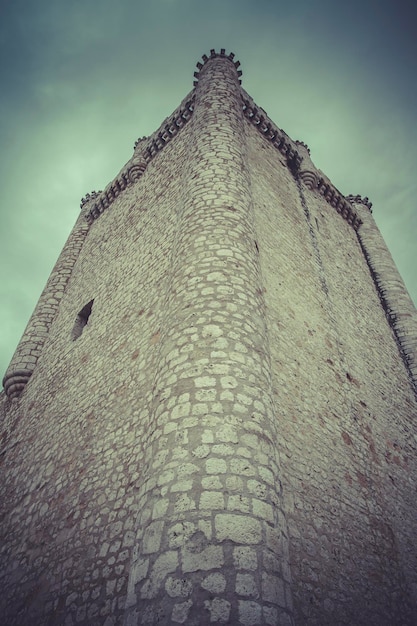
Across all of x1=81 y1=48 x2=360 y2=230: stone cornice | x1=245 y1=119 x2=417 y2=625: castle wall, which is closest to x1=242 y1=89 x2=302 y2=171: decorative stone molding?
x1=81 y1=48 x2=360 y2=230: stone cornice

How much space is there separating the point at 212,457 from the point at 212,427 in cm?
26

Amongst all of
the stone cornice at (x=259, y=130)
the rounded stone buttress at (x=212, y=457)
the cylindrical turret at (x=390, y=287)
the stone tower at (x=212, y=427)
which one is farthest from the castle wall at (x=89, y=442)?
the cylindrical turret at (x=390, y=287)

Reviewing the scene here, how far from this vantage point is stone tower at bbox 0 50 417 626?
2623mm

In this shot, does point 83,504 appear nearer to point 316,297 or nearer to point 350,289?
Result: point 316,297

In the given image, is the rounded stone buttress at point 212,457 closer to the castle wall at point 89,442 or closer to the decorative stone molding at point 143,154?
the castle wall at point 89,442

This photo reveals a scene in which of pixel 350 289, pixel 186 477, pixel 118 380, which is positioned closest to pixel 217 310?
pixel 186 477

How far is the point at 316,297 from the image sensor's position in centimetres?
738

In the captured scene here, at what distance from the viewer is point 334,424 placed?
17.0 feet

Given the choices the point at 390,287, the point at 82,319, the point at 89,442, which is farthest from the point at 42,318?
the point at 390,287

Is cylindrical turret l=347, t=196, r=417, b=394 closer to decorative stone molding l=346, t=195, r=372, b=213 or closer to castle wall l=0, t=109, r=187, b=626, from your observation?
decorative stone molding l=346, t=195, r=372, b=213

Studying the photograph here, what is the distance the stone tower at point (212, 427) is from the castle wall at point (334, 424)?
0.03 m

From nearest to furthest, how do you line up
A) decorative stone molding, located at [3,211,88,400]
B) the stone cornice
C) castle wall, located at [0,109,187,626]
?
castle wall, located at [0,109,187,626] < decorative stone molding, located at [3,211,88,400] < the stone cornice

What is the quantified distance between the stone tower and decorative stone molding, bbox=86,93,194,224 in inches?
37.2

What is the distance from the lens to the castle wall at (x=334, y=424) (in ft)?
12.0
